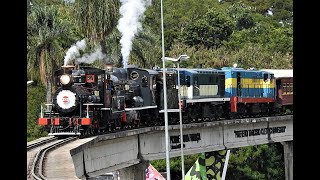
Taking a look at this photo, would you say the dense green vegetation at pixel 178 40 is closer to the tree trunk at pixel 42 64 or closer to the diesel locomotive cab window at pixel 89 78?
the tree trunk at pixel 42 64

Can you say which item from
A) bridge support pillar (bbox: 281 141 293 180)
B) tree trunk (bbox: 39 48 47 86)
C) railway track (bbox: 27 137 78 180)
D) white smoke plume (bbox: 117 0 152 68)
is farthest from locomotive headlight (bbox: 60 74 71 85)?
bridge support pillar (bbox: 281 141 293 180)

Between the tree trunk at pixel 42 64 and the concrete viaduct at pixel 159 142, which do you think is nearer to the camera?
the concrete viaduct at pixel 159 142

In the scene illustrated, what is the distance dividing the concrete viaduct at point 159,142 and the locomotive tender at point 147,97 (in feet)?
2.79

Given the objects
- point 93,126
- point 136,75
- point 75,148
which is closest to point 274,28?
point 136,75

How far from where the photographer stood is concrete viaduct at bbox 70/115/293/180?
2072cm

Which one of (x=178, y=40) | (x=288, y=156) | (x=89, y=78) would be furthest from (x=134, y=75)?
(x=178, y=40)

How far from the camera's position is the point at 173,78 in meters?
29.3

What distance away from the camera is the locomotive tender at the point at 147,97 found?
21.8 metres

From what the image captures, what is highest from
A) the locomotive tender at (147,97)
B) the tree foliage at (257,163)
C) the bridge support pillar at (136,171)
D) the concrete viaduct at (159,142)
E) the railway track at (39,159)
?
the locomotive tender at (147,97)

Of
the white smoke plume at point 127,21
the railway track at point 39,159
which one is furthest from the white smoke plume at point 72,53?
the railway track at point 39,159

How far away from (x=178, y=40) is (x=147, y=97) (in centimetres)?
3962

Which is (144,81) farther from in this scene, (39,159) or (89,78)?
(39,159)
